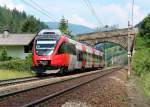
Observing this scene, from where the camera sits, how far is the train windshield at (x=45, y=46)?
108 ft

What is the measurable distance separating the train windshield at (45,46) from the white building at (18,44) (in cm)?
3944

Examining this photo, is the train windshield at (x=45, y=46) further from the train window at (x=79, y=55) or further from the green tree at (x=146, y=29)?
the green tree at (x=146, y=29)

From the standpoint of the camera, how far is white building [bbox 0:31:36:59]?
7375 centimetres

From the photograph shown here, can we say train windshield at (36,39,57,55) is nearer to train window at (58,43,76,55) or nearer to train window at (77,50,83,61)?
train window at (58,43,76,55)

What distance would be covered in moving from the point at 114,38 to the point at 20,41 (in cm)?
3467

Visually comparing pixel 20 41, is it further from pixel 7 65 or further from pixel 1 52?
pixel 7 65

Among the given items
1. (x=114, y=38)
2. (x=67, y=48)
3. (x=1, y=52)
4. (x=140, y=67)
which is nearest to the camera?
(x=67, y=48)

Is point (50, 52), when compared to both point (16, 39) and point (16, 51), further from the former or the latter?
point (16, 39)

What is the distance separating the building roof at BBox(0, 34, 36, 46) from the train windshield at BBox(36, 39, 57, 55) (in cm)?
3988

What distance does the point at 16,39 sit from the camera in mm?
75812

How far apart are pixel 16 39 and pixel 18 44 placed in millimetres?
2189

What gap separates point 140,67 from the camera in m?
49.3

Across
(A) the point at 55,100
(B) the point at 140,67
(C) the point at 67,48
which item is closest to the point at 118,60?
(B) the point at 140,67

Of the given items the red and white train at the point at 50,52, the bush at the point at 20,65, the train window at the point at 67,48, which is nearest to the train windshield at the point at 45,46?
the red and white train at the point at 50,52
